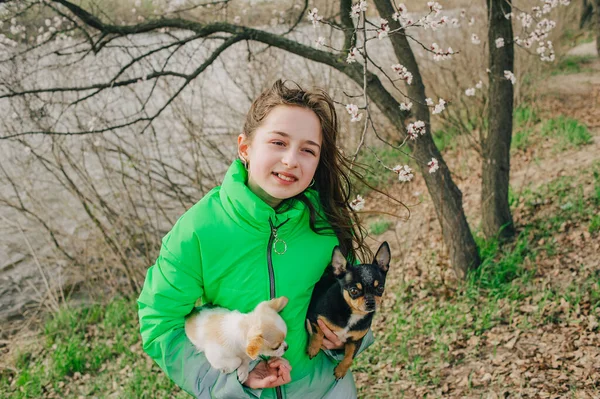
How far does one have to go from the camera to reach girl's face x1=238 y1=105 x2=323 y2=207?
1989 millimetres

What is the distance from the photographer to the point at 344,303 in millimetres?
2143

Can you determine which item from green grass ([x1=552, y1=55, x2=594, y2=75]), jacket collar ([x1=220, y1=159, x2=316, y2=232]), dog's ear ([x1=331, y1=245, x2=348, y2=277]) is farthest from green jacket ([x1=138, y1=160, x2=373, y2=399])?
green grass ([x1=552, y1=55, x2=594, y2=75])

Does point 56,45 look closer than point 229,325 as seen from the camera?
No

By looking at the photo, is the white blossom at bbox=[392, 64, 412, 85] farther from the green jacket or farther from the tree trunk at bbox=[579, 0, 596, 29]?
the tree trunk at bbox=[579, 0, 596, 29]

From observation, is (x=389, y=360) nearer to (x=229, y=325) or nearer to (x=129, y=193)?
(x=229, y=325)

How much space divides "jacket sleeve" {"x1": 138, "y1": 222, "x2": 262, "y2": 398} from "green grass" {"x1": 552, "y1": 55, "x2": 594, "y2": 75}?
10.9 metres

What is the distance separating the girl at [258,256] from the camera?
76.2 inches

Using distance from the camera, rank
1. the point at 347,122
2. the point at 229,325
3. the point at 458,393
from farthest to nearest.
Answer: the point at 347,122, the point at 458,393, the point at 229,325

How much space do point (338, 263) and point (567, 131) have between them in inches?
270

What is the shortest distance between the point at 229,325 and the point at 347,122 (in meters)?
6.44

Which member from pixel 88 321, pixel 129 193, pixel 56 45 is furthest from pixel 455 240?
pixel 56 45

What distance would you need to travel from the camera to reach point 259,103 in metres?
2.18

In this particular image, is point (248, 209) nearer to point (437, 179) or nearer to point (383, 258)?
point (383, 258)

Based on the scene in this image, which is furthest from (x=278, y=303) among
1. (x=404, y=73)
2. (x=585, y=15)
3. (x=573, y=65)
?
(x=585, y=15)
